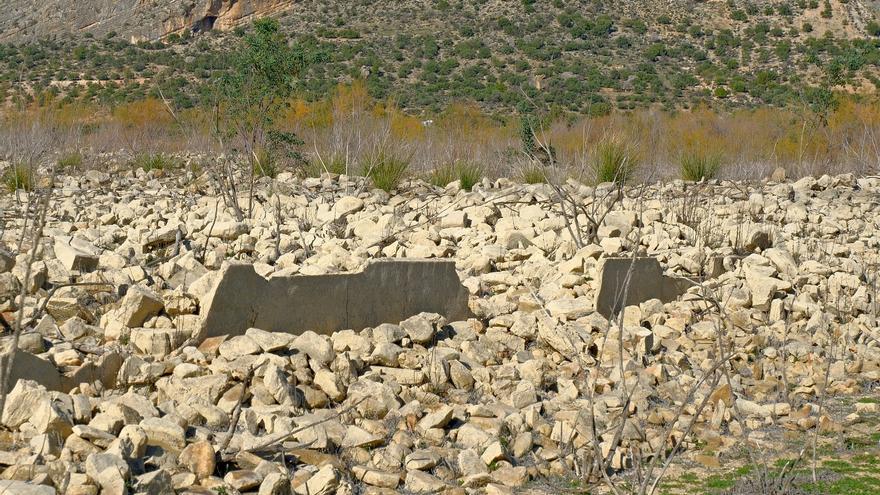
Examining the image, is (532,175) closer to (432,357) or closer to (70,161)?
(70,161)

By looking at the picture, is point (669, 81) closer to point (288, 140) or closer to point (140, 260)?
point (288, 140)

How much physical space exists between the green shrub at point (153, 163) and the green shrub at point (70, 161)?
0.65m

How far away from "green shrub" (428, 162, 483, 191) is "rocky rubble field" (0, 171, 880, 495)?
2.51m

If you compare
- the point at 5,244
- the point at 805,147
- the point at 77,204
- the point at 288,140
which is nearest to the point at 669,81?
the point at 805,147

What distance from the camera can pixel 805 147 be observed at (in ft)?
50.4

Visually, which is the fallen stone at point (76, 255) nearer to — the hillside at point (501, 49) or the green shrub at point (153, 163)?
the green shrub at point (153, 163)

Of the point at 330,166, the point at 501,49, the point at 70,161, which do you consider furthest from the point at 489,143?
the point at 501,49

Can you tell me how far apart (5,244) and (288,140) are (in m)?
6.10

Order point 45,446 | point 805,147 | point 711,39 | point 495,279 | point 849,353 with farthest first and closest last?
point 711,39, point 805,147, point 495,279, point 849,353, point 45,446

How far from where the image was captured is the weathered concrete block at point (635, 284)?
5.48 m

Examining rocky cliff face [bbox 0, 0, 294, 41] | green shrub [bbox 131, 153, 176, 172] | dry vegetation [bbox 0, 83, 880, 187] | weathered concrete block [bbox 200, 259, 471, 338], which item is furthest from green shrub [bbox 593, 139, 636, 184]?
rocky cliff face [bbox 0, 0, 294, 41]

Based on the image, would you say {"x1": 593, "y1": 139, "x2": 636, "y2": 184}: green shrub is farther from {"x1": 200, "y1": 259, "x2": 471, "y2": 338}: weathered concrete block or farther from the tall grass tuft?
{"x1": 200, "y1": 259, "x2": 471, "y2": 338}: weathered concrete block

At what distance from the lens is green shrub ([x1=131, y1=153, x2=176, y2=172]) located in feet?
39.1

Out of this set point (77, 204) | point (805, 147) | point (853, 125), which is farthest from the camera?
point (853, 125)
